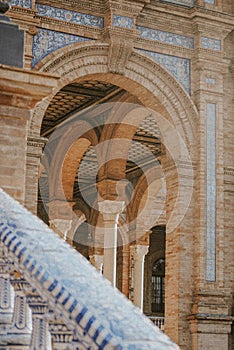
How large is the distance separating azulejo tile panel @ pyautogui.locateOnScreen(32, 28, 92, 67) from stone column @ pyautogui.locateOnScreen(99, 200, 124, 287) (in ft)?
17.2

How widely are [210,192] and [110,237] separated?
418 cm

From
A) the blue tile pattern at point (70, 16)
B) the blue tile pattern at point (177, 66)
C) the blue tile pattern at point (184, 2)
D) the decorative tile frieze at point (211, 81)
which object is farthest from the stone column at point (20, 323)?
the blue tile pattern at point (184, 2)

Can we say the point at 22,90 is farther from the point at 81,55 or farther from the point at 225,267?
the point at 225,267

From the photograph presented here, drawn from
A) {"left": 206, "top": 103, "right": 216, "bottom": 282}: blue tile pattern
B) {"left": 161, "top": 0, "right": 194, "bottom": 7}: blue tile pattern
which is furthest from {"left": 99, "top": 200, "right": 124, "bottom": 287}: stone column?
{"left": 161, "top": 0, "right": 194, "bottom": 7}: blue tile pattern

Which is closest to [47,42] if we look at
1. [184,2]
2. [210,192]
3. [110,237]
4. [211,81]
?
[184,2]

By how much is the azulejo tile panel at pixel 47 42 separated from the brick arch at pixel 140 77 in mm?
109

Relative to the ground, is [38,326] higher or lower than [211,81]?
lower

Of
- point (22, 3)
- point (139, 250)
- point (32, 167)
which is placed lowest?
point (32, 167)

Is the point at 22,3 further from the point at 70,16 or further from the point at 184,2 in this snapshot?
the point at 184,2

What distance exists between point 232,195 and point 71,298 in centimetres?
1231

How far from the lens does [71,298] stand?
2207 mm

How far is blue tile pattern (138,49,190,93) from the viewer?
13859mm

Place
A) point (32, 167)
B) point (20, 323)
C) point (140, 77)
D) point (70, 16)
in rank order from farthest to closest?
point (140, 77) → point (70, 16) → point (32, 167) → point (20, 323)

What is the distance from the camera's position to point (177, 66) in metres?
14.1
